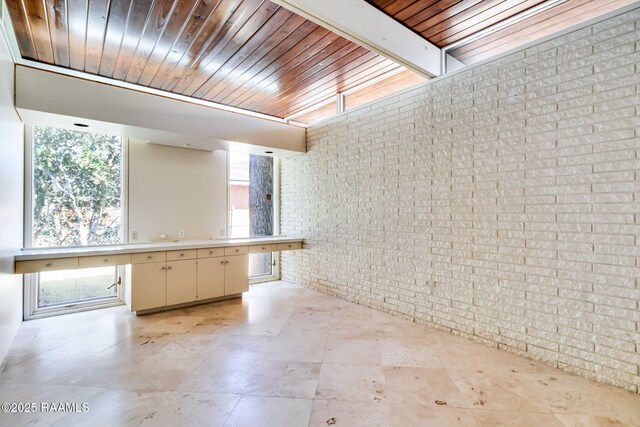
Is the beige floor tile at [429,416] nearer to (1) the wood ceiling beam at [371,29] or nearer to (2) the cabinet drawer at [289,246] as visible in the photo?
(1) the wood ceiling beam at [371,29]

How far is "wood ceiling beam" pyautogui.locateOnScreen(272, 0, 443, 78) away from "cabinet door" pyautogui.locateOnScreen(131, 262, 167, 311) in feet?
10.6

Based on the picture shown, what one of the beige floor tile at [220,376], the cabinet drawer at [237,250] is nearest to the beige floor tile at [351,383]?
the beige floor tile at [220,376]

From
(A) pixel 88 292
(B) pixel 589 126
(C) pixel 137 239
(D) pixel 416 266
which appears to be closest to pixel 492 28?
(B) pixel 589 126

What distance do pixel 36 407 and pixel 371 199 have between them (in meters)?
3.54

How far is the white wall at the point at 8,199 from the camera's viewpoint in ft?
7.75

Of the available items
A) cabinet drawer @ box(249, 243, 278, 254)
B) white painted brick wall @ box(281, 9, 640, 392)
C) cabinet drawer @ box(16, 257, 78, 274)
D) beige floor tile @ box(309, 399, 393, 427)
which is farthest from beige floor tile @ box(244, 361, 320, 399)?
cabinet drawer @ box(16, 257, 78, 274)

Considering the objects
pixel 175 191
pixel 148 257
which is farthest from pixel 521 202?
pixel 175 191

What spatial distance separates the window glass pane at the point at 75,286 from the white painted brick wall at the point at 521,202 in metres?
3.53

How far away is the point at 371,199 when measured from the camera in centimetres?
385

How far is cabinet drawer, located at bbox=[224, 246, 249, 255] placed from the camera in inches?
165

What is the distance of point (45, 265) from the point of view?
9.61 feet

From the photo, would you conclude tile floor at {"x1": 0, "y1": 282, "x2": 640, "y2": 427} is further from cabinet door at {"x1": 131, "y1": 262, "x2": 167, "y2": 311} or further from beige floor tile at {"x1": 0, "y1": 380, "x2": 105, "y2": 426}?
cabinet door at {"x1": 131, "y1": 262, "x2": 167, "y2": 311}

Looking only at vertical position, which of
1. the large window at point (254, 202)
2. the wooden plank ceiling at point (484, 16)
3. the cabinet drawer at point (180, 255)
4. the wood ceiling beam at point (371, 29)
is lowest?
the cabinet drawer at point (180, 255)

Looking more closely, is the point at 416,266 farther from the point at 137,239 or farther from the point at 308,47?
the point at 137,239
